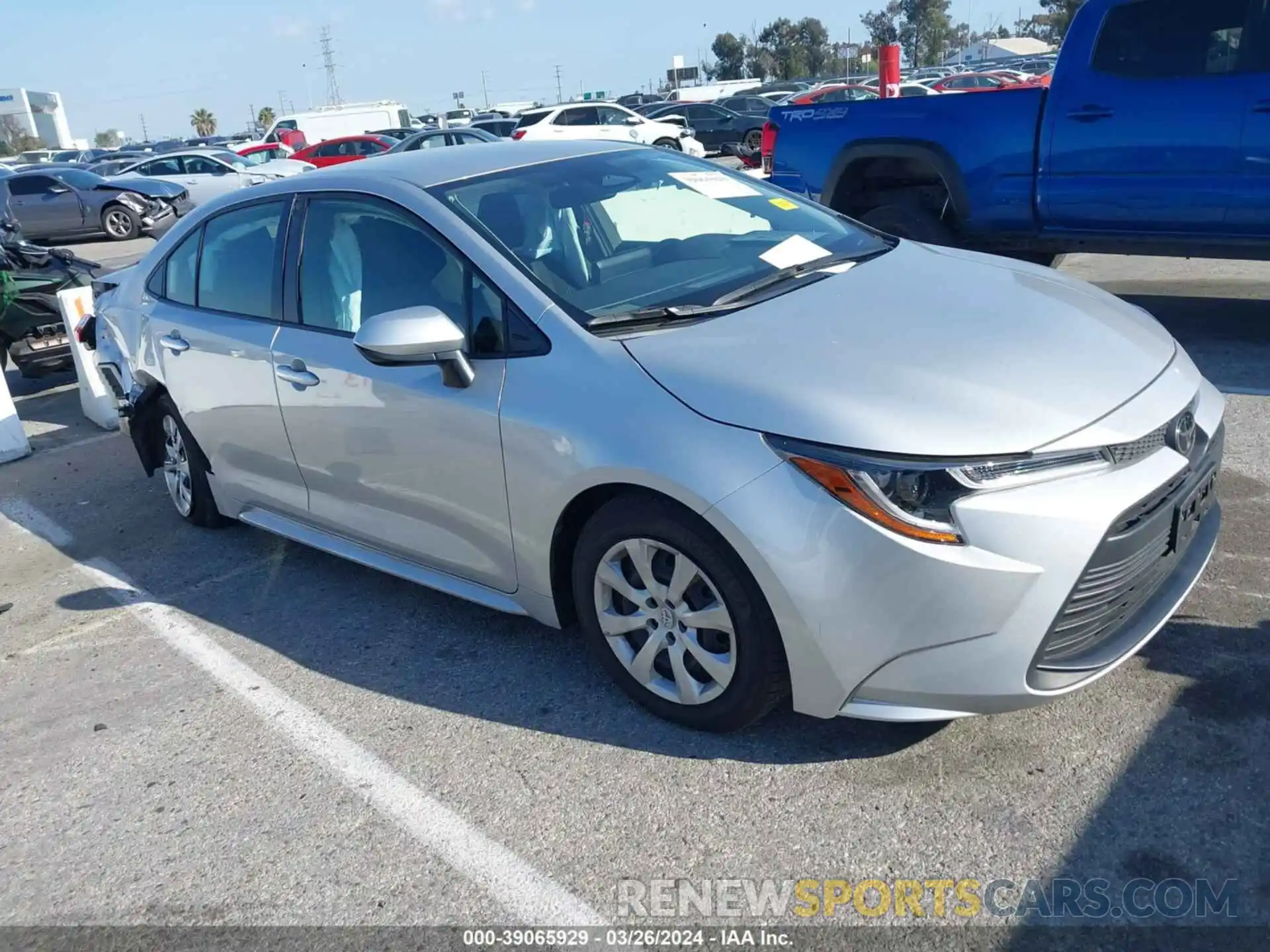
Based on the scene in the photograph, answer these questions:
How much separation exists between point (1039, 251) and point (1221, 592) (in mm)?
4142

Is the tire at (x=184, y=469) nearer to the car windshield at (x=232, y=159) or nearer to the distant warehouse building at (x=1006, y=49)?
the car windshield at (x=232, y=159)

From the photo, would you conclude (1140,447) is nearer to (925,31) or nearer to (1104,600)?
(1104,600)

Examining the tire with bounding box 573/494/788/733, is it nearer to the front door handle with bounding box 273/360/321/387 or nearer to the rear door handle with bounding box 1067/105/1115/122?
the front door handle with bounding box 273/360/321/387

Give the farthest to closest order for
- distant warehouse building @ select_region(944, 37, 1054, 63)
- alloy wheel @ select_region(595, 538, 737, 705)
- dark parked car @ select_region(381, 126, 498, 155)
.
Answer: distant warehouse building @ select_region(944, 37, 1054, 63), dark parked car @ select_region(381, 126, 498, 155), alloy wheel @ select_region(595, 538, 737, 705)

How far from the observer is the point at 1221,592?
359 centimetres

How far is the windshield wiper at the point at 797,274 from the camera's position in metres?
3.36

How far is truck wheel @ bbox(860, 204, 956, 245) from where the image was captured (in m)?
7.19

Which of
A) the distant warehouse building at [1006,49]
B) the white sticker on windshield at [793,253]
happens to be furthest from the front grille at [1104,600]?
the distant warehouse building at [1006,49]

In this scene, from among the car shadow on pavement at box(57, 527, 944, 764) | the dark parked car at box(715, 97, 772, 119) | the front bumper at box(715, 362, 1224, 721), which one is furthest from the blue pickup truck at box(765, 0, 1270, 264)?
the dark parked car at box(715, 97, 772, 119)

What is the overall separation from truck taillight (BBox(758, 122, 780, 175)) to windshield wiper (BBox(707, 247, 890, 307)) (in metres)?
4.45

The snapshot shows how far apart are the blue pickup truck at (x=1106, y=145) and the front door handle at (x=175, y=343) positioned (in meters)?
4.66

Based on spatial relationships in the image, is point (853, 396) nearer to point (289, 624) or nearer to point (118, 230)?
point (289, 624)

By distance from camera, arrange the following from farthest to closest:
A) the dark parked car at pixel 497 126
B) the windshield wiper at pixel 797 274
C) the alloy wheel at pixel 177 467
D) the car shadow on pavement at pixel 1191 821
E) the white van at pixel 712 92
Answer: the white van at pixel 712 92
the dark parked car at pixel 497 126
the alloy wheel at pixel 177 467
the windshield wiper at pixel 797 274
the car shadow on pavement at pixel 1191 821

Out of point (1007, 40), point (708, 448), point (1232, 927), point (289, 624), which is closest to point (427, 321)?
point (708, 448)
